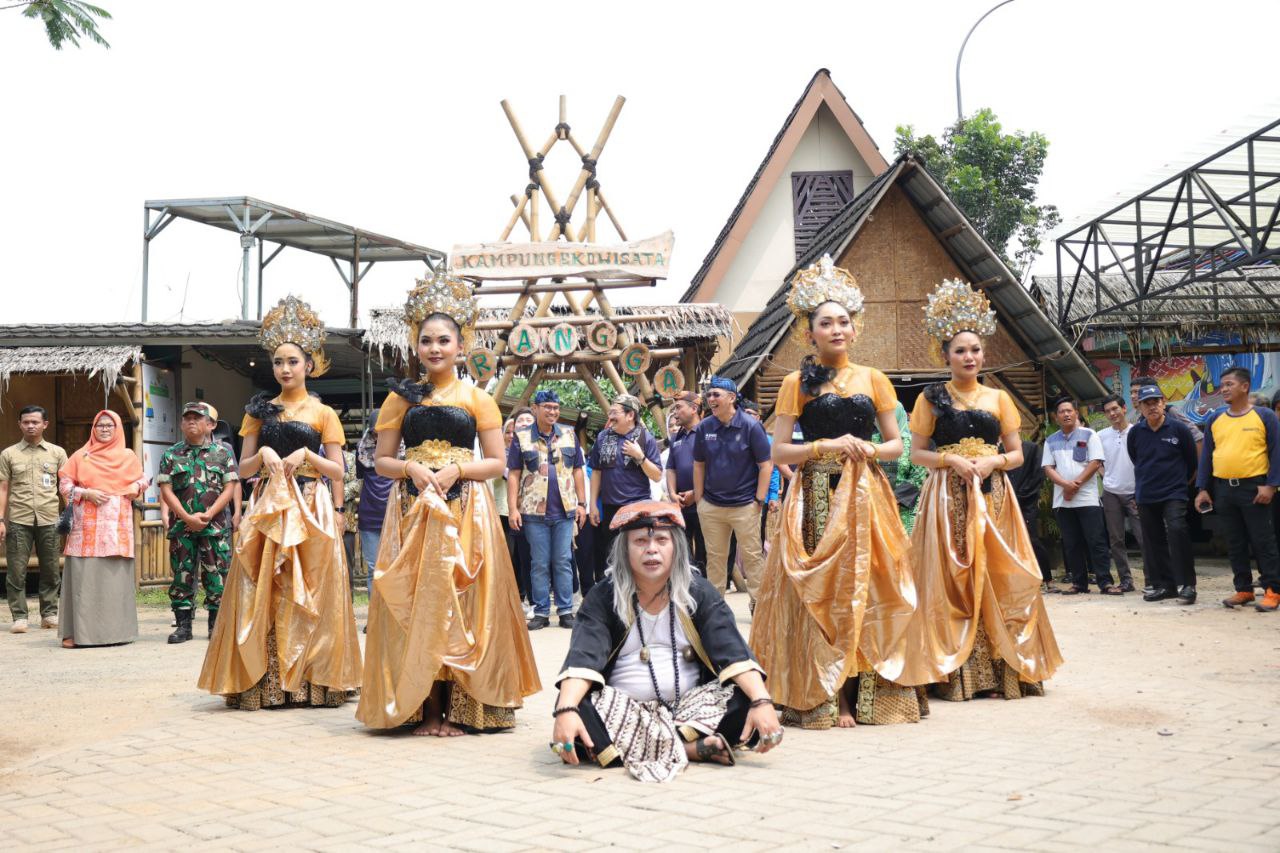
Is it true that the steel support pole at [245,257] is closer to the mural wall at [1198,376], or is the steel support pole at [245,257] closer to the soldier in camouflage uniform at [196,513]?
the soldier in camouflage uniform at [196,513]

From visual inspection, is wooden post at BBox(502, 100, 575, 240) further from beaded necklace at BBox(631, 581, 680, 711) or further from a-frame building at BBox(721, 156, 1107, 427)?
beaded necklace at BBox(631, 581, 680, 711)

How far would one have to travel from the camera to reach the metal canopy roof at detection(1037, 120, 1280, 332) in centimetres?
1398

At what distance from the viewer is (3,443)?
1659 centimetres

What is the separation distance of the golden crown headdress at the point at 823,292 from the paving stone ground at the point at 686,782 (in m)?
2.13

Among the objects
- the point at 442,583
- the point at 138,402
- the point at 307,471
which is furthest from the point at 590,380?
the point at 442,583

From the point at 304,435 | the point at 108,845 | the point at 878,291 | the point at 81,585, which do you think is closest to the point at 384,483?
the point at 81,585

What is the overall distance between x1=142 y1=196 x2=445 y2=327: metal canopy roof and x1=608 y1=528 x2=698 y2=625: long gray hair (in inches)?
511

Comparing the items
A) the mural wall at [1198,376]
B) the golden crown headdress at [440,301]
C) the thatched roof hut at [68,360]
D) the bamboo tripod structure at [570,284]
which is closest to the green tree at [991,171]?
the mural wall at [1198,376]

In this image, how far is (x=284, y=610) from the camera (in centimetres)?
653

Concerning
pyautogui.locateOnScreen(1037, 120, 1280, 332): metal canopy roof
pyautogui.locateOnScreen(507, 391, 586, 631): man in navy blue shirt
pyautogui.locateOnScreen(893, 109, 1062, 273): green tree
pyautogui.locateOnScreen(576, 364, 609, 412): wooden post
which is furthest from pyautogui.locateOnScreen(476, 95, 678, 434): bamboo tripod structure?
pyautogui.locateOnScreen(893, 109, 1062, 273): green tree

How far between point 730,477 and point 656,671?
4581 mm

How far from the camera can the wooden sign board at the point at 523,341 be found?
522 inches

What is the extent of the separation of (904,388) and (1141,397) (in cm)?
650

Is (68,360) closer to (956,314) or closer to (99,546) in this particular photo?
(99,546)
